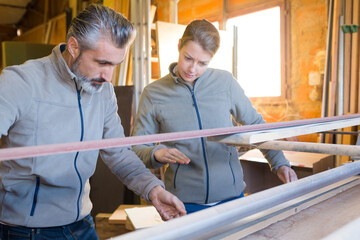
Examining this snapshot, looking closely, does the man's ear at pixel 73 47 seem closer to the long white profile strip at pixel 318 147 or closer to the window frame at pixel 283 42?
the long white profile strip at pixel 318 147

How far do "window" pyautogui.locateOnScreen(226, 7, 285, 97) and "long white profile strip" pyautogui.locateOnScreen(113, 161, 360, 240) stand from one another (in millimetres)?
→ 3705

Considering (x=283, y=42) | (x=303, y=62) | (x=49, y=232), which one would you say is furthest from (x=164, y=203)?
(x=283, y=42)

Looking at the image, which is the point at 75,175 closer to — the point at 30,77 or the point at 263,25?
the point at 30,77

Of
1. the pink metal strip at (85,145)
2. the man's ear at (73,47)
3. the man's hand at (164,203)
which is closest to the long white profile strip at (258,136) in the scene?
the pink metal strip at (85,145)

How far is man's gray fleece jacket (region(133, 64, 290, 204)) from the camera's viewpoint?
150 cm

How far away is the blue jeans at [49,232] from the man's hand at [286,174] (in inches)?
34.1

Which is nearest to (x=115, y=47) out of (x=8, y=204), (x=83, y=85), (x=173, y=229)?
(x=83, y=85)

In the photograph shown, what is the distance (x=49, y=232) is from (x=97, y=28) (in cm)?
71

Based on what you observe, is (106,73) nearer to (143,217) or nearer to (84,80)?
(84,80)

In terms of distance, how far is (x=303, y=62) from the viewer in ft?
13.7

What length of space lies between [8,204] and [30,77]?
1.40 ft

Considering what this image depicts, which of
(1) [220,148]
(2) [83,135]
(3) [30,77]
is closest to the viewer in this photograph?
(3) [30,77]

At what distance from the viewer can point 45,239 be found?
1.12m

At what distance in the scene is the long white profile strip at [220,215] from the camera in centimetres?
56
